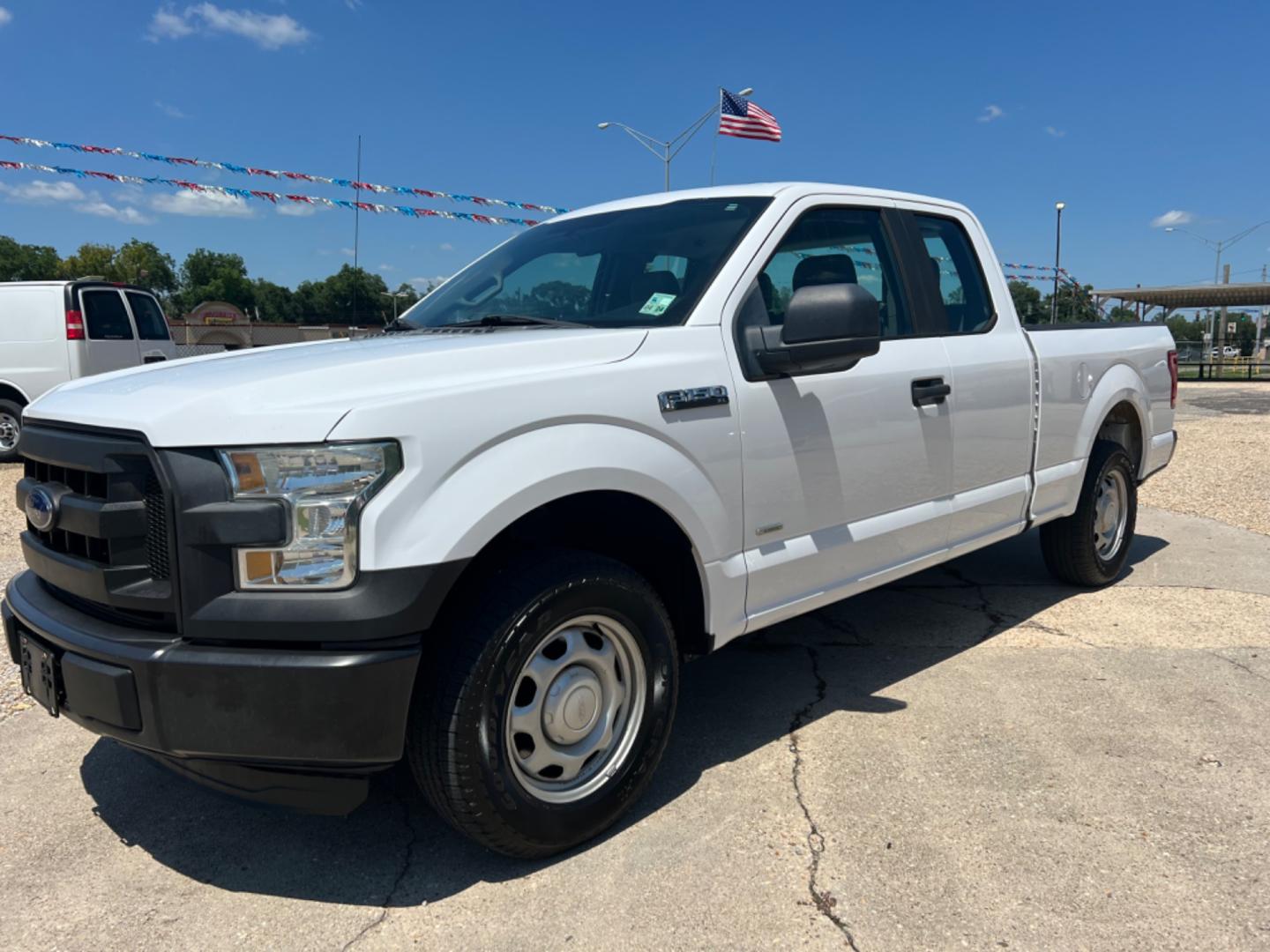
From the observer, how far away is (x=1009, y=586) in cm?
549

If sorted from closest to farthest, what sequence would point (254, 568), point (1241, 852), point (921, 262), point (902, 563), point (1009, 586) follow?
point (254, 568) → point (1241, 852) → point (902, 563) → point (921, 262) → point (1009, 586)

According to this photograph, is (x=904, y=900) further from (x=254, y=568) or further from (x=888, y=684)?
(x=254, y=568)

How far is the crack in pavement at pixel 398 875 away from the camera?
2.31m

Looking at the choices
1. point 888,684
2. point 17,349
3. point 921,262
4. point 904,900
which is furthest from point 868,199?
point 17,349

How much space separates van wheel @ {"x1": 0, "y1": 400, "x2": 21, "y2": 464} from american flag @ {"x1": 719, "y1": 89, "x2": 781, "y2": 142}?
13427 millimetres

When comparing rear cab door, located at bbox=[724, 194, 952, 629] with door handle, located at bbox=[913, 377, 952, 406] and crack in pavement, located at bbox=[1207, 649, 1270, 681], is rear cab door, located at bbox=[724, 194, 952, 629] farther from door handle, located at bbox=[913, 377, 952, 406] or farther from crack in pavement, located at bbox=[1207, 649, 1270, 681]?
crack in pavement, located at bbox=[1207, 649, 1270, 681]

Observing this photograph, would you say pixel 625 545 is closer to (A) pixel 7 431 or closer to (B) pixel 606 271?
(B) pixel 606 271

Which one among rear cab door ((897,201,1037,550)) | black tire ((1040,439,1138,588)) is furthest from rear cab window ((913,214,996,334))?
black tire ((1040,439,1138,588))

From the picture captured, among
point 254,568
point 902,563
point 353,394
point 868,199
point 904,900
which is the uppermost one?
point 868,199

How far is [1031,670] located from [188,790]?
3.33 meters

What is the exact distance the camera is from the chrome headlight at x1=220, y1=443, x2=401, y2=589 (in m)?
2.12

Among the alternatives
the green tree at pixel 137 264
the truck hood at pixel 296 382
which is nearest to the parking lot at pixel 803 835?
the truck hood at pixel 296 382

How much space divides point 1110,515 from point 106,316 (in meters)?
11.4

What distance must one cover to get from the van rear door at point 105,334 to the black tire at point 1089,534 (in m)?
10.7
